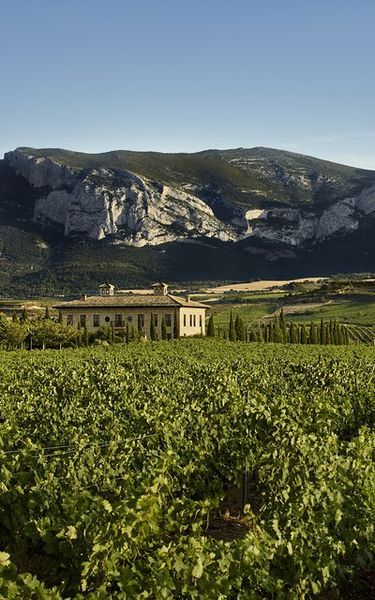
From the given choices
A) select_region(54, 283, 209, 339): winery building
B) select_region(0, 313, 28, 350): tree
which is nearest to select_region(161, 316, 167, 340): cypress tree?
select_region(54, 283, 209, 339): winery building

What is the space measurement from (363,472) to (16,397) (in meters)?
9.96

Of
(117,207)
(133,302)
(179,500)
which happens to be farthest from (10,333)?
(117,207)

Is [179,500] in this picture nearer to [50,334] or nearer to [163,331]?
[50,334]

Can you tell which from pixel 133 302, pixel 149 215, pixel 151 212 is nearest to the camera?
pixel 133 302

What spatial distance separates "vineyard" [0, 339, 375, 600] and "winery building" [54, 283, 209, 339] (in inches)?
2190

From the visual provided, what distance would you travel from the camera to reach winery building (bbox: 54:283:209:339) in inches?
2847

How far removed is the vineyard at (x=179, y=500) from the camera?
6348 mm

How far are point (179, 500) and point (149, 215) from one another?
157953 millimetres

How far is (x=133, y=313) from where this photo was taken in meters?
73.7

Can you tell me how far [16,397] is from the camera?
16.6 m

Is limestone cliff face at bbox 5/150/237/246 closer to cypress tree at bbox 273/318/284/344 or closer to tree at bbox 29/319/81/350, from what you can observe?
cypress tree at bbox 273/318/284/344

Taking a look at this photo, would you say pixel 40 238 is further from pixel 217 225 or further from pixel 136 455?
pixel 136 455

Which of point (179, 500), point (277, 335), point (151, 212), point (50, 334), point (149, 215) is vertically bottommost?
point (277, 335)

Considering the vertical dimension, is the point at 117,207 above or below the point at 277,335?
above
